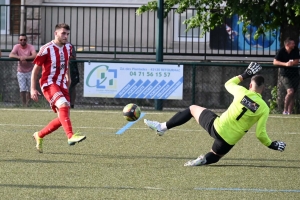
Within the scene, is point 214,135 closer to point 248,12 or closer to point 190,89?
point 248,12

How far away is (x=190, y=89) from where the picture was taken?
1903 centimetres

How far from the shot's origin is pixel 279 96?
18594 millimetres


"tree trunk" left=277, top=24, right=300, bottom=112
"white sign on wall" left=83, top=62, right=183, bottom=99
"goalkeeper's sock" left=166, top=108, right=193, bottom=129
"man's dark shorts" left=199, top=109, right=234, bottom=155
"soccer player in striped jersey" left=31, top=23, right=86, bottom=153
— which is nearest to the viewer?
"man's dark shorts" left=199, top=109, right=234, bottom=155

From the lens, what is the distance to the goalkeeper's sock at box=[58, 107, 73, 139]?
11.0 metres

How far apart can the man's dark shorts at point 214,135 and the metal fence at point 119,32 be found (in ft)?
36.1

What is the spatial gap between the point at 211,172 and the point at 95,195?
6.84ft

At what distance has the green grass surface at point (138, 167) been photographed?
8508 millimetres

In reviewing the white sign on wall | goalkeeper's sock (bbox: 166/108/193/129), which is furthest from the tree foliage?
goalkeeper's sock (bbox: 166/108/193/129)

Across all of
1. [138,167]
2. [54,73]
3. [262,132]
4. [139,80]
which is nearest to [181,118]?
[138,167]

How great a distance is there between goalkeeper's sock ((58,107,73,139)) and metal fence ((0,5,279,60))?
10328 mm

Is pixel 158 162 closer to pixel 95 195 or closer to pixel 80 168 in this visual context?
pixel 80 168

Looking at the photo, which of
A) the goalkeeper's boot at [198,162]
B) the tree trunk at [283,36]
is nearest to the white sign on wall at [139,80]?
the tree trunk at [283,36]

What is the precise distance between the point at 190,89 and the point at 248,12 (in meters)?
2.23

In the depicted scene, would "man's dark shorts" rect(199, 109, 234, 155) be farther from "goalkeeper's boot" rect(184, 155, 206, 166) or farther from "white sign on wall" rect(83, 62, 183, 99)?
"white sign on wall" rect(83, 62, 183, 99)
